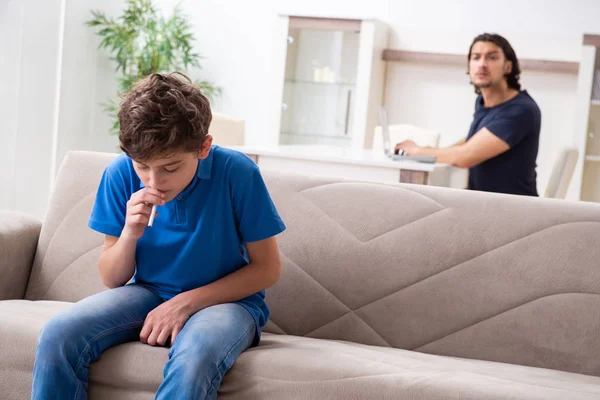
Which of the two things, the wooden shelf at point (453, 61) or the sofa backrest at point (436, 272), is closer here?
the sofa backrest at point (436, 272)

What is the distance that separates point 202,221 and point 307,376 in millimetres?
399

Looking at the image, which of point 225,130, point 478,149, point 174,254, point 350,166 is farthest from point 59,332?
point 225,130

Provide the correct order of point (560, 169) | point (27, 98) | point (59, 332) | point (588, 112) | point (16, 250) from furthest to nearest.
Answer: point (588, 112)
point (27, 98)
point (560, 169)
point (16, 250)
point (59, 332)

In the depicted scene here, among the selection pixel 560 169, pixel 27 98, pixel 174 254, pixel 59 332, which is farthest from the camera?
pixel 27 98

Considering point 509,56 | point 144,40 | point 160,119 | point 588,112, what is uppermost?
point 144,40

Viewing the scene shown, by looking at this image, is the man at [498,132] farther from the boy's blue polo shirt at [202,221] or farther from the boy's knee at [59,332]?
the boy's knee at [59,332]

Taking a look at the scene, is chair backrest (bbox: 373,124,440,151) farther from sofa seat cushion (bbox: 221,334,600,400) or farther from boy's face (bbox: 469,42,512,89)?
sofa seat cushion (bbox: 221,334,600,400)

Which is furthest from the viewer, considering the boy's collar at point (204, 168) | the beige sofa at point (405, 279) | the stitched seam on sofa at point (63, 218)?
the stitched seam on sofa at point (63, 218)

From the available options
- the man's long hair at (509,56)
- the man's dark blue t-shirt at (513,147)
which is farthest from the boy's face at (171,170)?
the man's long hair at (509,56)

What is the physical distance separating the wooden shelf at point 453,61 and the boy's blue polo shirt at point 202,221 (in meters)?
4.52

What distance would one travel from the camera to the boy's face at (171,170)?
1606mm

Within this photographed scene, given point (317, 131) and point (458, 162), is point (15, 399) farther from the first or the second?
point (317, 131)

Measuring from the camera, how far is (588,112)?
5.59 metres

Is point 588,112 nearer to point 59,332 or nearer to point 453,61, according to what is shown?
point 453,61
